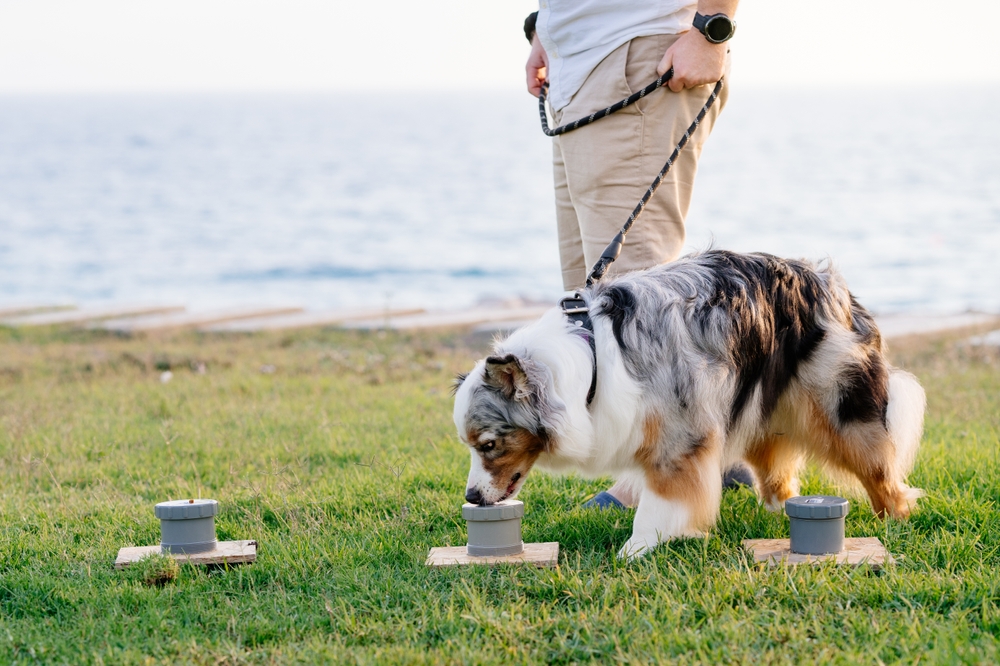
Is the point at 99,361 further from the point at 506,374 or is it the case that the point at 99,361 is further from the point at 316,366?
the point at 506,374

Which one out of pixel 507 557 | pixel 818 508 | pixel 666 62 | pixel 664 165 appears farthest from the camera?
pixel 664 165

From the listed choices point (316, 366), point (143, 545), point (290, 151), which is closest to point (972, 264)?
point (316, 366)

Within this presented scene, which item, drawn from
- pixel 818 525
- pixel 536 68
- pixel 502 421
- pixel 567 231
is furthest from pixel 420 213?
pixel 818 525

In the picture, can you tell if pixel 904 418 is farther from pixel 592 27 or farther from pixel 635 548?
pixel 592 27

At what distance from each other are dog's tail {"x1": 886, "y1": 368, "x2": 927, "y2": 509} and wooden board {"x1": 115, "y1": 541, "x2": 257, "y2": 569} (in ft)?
8.15

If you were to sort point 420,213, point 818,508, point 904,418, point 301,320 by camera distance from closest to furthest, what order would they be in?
point 818,508 → point 904,418 → point 301,320 → point 420,213

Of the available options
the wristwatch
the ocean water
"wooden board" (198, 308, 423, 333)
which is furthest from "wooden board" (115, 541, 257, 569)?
"wooden board" (198, 308, 423, 333)

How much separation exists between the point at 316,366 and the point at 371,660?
569cm

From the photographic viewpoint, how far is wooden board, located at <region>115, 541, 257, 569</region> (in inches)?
136

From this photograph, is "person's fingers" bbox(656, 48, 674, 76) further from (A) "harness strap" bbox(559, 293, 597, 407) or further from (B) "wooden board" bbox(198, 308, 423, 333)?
(B) "wooden board" bbox(198, 308, 423, 333)

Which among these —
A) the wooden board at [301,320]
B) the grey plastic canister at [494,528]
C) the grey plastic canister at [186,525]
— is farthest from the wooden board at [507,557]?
the wooden board at [301,320]

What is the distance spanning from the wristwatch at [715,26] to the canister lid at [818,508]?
180 centimetres

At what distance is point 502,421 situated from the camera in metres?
3.40

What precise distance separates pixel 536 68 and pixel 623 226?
118cm
